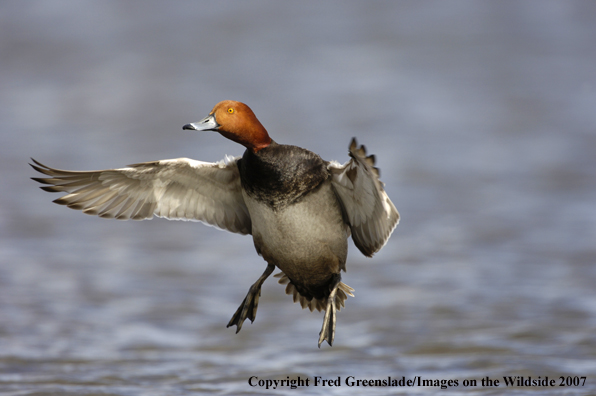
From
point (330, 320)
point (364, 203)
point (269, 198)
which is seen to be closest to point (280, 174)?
point (269, 198)

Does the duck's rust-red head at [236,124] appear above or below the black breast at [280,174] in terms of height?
above

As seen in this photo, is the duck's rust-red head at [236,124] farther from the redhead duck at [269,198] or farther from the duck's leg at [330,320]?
the duck's leg at [330,320]

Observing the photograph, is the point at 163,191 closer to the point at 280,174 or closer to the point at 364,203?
the point at 280,174

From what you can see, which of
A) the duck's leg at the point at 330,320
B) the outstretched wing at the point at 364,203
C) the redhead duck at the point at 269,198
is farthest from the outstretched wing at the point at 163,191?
the duck's leg at the point at 330,320

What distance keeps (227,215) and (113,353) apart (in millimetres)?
4130

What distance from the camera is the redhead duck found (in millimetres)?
5387

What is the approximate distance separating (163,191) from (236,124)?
52.2 inches

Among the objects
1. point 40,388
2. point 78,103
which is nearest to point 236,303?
point 40,388

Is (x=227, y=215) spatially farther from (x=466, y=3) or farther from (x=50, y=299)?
(x=466, y=3)

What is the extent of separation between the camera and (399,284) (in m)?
12.0

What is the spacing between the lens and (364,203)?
5.67 meters

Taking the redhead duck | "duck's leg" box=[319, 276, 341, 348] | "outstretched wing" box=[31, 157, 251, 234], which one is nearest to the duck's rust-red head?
the redhead duck

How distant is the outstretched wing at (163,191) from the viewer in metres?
5.95

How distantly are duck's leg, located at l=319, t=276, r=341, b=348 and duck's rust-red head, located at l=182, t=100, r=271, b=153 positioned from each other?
1279 millimetres
